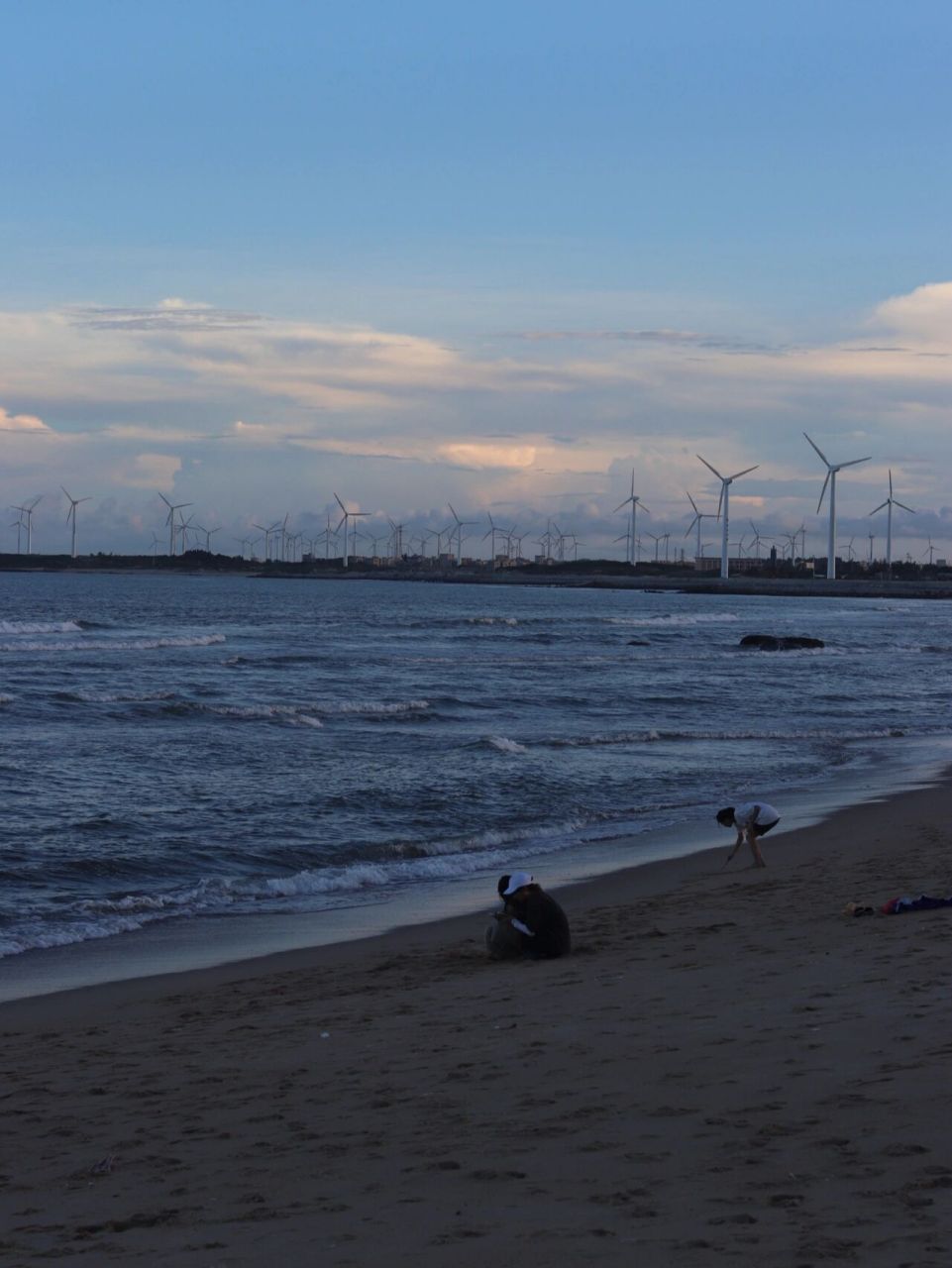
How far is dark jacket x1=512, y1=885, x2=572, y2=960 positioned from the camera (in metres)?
12.2

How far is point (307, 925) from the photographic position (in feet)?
49.9

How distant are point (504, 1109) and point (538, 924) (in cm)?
497

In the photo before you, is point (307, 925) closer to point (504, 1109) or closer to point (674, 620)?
point (504, 1109)

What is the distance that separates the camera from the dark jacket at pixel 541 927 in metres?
12.2

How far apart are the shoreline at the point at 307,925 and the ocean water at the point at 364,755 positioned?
274 millimetres

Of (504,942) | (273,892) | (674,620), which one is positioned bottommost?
(273,892)

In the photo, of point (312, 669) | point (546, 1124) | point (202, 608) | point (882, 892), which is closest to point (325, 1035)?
point (546, 1124)

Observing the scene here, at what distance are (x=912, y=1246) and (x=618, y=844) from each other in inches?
618

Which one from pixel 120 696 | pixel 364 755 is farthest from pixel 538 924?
pixel 120 696

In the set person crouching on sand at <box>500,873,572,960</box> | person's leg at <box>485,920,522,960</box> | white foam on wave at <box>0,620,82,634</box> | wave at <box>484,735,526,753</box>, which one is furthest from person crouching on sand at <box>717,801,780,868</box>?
white foam on wave at <box>0,620,82,634</box>

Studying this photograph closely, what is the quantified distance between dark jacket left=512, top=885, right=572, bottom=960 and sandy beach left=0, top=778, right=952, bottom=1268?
31 cm

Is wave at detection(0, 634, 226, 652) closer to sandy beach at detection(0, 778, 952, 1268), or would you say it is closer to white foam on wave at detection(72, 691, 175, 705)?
white foam on wave at detection(72, 691, 175, 705)

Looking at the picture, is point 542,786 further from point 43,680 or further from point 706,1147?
point 43,680

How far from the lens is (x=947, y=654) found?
70.7 metres
